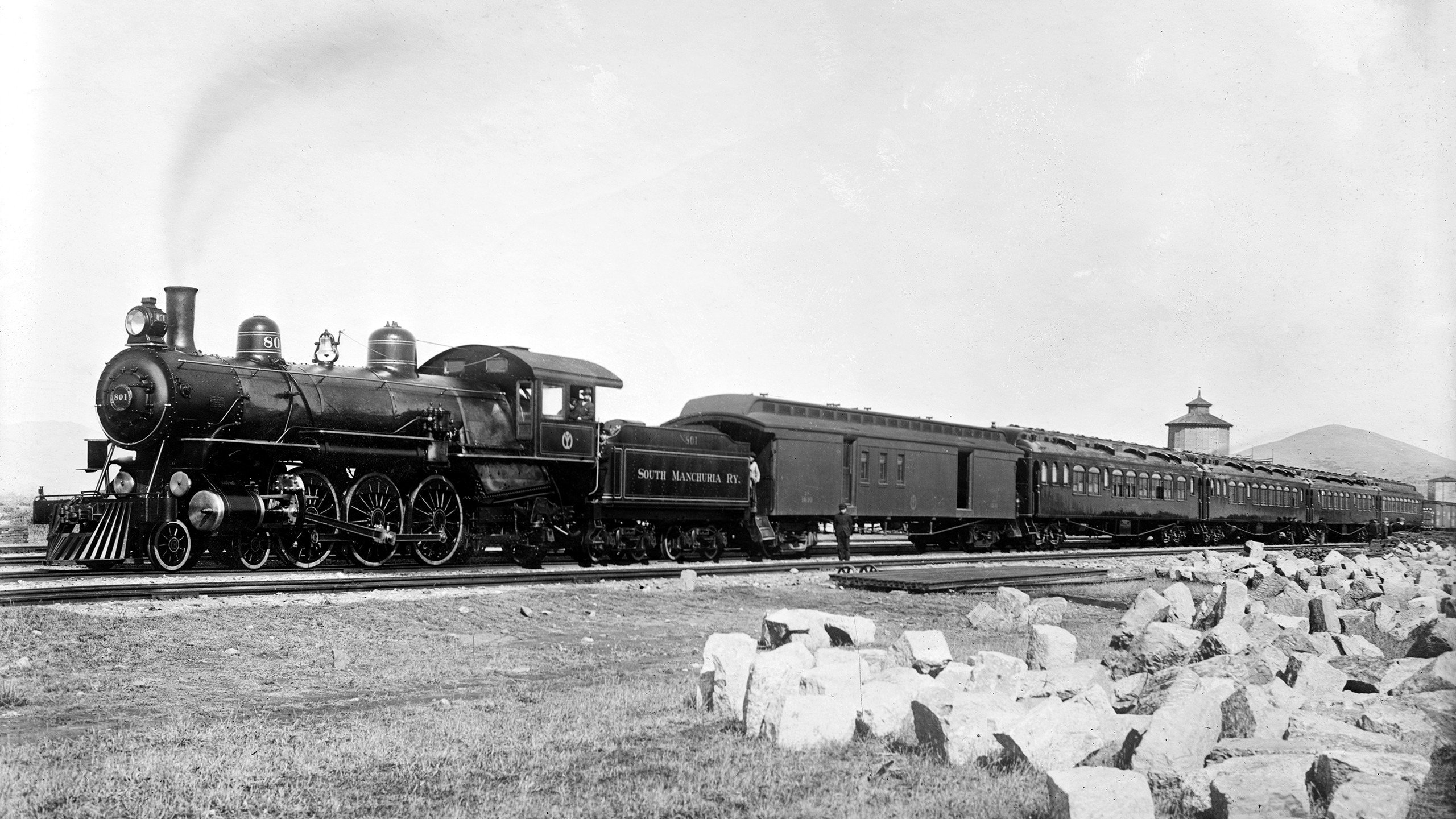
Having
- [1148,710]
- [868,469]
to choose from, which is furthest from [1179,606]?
[868,469]

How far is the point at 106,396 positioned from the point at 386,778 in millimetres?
12572

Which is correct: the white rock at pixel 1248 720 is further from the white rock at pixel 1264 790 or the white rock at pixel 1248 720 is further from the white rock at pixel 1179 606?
the white rock at pixel 1179 606

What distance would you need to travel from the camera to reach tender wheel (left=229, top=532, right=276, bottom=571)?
16219 mm

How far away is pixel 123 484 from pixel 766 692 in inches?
480

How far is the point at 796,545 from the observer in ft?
88.2

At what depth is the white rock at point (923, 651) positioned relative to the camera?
9125 mm

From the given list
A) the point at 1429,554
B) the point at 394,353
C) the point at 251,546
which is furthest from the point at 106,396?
the point at 1429,554

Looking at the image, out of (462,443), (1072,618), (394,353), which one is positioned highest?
(394,353)

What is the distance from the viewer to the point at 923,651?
30.2 ft

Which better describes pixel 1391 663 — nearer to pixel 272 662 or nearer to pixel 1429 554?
pixel 272 662

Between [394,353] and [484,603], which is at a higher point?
[394,353]

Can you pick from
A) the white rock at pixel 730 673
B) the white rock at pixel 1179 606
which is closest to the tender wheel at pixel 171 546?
the white rock at pixel 730 673

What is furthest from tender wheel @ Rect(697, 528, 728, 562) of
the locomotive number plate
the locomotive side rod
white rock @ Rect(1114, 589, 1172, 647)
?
white rock @ Rect(1114, 589, 1172, 647)

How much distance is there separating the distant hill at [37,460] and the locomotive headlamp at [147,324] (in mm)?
90288
